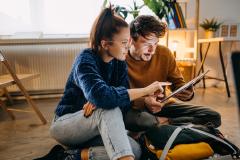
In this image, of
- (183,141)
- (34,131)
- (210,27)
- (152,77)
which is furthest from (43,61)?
(183,141)

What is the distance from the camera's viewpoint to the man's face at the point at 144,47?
133 centimetres

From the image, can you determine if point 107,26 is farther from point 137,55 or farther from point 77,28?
point 77,28

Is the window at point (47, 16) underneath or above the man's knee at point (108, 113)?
above

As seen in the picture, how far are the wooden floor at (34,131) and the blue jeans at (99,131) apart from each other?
1.49 ft

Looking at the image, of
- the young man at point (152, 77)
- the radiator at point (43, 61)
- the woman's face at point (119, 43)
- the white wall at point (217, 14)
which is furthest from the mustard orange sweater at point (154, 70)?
the white wall at point (217, 14)

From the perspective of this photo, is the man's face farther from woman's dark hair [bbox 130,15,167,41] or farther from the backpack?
the backpack

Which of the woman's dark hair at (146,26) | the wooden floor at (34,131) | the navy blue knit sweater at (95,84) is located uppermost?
the woman's dark hair at (146,26)

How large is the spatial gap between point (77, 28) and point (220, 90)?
194cm

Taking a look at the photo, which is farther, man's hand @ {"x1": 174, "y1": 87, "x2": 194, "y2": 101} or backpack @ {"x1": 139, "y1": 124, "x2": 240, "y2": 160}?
man's hand @ {"x1": 174, "y1": 87, "x2": 194, "y2": 101}

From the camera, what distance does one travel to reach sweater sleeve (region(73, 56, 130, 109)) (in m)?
0.94

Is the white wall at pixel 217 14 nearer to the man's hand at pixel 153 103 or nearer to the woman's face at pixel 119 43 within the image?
the man's hand at pixel 153 103

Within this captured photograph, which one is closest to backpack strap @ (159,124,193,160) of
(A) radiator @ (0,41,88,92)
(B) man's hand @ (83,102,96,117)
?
(B) man's hand @ (83,102,96,117)

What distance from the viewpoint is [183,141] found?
110cm

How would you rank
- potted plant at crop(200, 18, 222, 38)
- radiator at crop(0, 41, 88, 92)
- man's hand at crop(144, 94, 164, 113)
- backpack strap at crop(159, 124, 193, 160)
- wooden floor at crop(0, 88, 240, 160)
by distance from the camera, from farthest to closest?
1. potted plant at crop(200, 18, 222, 38)
2. radiator at crop(0, 41, 88, 92)
3. wooden floor at crop(0, 88, 240, 160)
4. man's hand at crop(144, 94, 164, 113)
5. backpack strap at crop(159, 124, 193, 160)
